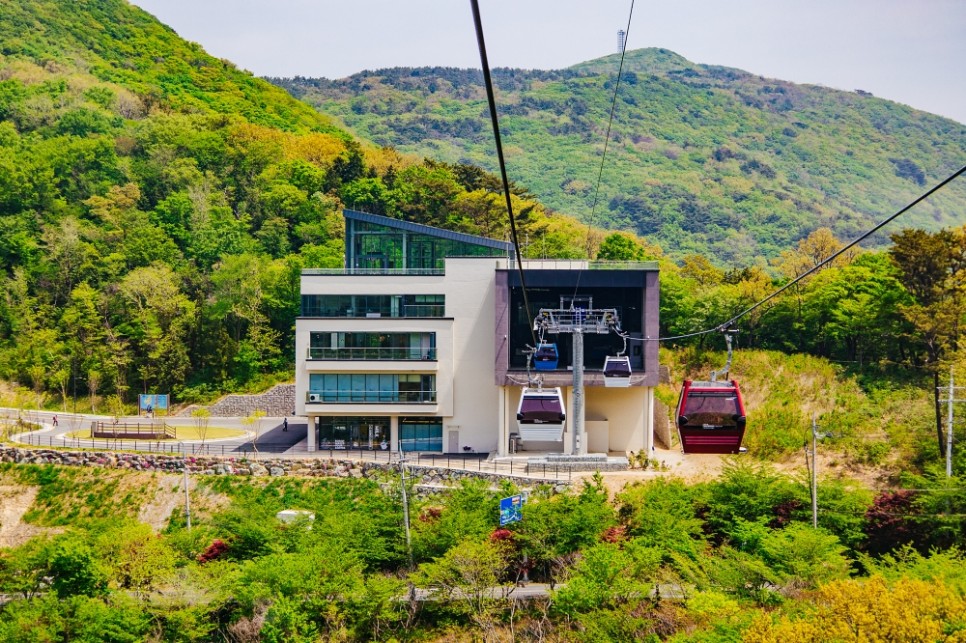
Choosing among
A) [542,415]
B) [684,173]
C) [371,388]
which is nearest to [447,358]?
[371,388]

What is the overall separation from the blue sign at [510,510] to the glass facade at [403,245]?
15812 mm

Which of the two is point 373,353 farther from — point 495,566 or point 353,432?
point 495,566

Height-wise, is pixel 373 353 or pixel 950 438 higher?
pixel 373 353

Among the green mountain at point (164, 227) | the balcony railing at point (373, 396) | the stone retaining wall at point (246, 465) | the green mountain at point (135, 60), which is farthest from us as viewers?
the green mountain at point (135, 60)

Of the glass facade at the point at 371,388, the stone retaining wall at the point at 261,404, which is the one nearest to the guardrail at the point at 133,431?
the stone retaining wall at the point at 261,404

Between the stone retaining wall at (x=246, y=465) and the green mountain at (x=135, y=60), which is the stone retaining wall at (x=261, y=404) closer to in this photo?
the stone retaining wall at (x=246, y=465)

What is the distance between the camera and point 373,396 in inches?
1796

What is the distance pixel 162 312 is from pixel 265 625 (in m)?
37.9

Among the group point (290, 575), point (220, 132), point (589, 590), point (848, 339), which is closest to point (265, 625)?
point (290, 575)

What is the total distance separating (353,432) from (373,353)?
151 inches

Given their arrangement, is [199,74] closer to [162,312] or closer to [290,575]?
[162,312]

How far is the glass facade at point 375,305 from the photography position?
153 feet

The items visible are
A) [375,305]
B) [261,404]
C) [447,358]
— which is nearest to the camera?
[447,358]

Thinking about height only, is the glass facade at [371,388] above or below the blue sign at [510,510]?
above
